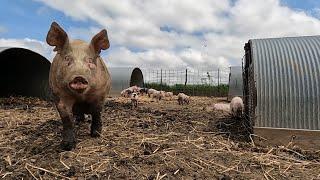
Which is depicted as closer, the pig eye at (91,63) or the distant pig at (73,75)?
the distant pig at (73,75)

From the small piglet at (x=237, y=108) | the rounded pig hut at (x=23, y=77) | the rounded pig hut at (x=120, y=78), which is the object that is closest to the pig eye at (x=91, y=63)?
the small piglet at (x=237, y=108)

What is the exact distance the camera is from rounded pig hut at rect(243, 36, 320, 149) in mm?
6988

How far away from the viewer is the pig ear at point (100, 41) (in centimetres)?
603

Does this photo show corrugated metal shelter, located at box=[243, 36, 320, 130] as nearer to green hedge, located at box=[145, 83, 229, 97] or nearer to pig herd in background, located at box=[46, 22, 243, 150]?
pig herd in background, located at box=[46, 22, 243, 150]

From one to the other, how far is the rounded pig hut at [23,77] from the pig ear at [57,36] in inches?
361

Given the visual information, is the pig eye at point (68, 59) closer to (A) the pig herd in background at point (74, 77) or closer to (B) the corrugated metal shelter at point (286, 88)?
(A) the pig herd in background at point (74, 77)

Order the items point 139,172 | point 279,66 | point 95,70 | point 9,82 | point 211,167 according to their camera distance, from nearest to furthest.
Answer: point 139,172 < point 211,167 < point 95,70 < point 279,66 < point 9,82

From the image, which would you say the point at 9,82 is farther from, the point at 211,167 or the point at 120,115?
the point at 211,167

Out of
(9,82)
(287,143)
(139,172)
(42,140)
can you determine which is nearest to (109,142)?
(42,140)

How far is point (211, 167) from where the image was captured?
5277mm

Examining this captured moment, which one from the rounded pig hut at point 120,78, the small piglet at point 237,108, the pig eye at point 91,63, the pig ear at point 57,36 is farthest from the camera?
the rounded pig hut at point 120,78

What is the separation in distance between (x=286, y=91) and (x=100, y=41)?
3.23 meters

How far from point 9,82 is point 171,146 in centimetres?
1062

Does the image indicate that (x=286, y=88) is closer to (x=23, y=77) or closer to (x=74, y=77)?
(x=74, y=77)
